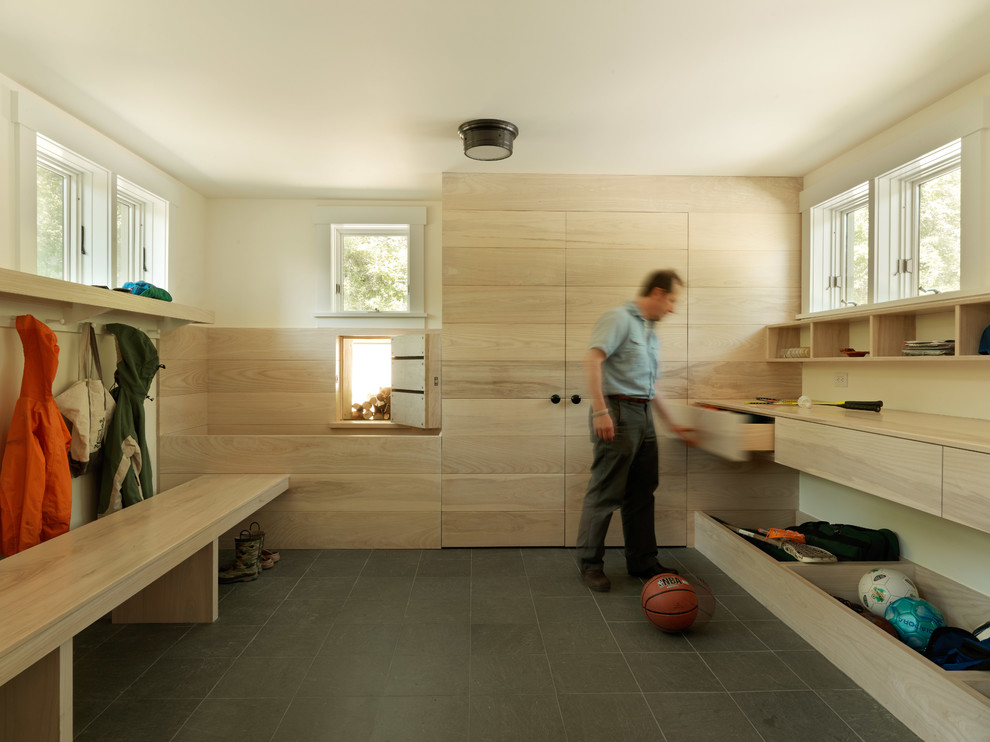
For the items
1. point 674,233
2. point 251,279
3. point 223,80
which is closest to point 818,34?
point 674,233

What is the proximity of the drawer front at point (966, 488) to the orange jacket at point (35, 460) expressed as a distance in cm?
341

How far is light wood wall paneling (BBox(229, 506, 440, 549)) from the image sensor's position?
3.57 meters

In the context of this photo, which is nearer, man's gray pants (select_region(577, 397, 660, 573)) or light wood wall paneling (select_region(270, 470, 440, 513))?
man's gray pants (select_region(577, 397, 660, 573))

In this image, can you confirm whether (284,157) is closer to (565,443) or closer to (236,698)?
(565,443)

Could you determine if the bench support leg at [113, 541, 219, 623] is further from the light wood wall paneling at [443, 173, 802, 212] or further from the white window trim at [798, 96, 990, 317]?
the white window trim at [798, 96, 990, 317]

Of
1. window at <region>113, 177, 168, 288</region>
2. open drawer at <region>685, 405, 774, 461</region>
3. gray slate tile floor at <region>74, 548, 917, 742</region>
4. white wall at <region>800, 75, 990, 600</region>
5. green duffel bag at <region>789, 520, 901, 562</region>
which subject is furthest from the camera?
window at <region>113, 177, 168, 288</region>

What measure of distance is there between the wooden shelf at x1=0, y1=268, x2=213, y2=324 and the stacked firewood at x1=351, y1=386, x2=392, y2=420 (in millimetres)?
1376

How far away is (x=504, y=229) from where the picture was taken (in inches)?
143

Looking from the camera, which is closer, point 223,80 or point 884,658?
point 884,658

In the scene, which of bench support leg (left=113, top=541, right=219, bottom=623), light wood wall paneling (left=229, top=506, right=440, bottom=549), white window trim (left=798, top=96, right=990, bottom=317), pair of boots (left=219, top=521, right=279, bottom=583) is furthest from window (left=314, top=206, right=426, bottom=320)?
white window trim (left=798, top=96, right=990, bottom=317)

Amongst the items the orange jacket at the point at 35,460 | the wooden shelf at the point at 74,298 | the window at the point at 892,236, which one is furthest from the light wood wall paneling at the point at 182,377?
the window at the point at 892,236

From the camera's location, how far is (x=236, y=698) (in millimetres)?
1957

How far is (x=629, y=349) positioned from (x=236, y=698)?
2210 millimetres

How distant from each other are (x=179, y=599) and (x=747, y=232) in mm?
3776
